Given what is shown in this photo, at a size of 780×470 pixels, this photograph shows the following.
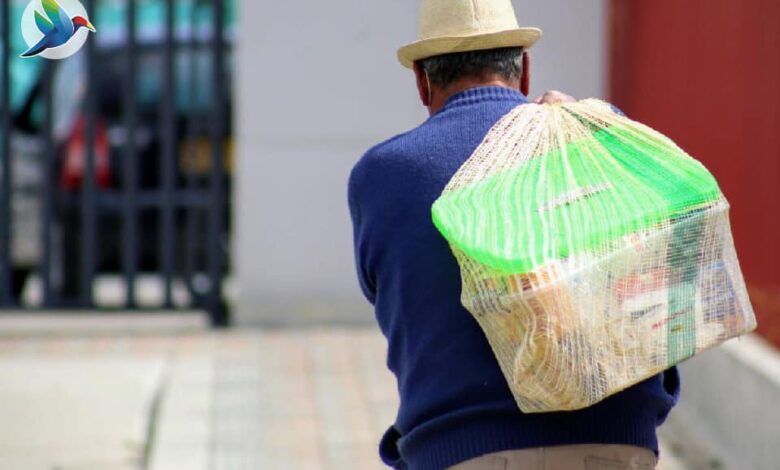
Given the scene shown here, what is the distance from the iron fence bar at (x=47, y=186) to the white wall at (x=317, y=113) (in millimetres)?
1070

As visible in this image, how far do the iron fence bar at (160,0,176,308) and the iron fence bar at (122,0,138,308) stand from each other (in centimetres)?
16

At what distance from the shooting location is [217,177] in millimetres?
8180

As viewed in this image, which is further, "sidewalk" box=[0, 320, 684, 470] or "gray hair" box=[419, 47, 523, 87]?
"sidewalk" box=[0, 320, 684, 470]

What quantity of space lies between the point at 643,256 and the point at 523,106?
1.46ft

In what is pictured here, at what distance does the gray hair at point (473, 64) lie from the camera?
9.40 feet

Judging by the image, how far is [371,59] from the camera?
26.3 ft

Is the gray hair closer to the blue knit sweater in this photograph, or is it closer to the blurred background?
the blue knit sweater

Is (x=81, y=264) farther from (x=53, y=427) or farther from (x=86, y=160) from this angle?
(x=53, y=427)

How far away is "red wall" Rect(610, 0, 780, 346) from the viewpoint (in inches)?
232

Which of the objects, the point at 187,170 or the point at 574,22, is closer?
the point at 574,22

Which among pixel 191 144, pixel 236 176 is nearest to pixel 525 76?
pixel 236 176

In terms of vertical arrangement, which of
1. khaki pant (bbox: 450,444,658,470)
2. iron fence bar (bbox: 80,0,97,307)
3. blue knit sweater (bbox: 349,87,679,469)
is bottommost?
iron fence bar (bbox: 80,0,97,307)

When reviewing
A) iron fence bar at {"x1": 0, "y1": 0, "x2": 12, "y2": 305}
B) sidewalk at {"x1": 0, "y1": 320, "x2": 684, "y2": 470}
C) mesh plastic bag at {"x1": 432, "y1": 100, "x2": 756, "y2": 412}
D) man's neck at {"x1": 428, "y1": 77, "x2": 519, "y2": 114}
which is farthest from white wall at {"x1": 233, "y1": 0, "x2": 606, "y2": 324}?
mesh plastic bag at {"x1": 432, "y1": 100, "x2": 756, "y2": 412}

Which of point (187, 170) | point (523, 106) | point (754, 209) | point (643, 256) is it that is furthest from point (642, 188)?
point (187, 170)
